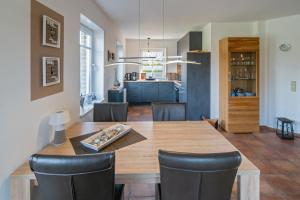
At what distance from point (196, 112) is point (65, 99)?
3.91 meters

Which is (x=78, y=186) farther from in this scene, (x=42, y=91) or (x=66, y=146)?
(x=42, y=91)

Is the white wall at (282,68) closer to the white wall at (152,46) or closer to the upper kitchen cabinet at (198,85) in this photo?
the upper kitchen cabinet at (198,85)

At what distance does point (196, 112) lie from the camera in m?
6.09

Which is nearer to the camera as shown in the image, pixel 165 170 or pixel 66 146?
pixel 165 170

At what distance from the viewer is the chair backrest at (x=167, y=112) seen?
10.7 ft

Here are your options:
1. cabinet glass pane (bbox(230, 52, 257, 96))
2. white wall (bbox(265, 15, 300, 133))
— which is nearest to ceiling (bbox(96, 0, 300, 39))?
white wall (bbox(265, 15, 300, 133))

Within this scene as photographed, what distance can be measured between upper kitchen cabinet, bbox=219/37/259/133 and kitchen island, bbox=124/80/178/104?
3462 millimetres

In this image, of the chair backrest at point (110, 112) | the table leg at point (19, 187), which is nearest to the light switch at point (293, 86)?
the chair backrest at point (110, 112)

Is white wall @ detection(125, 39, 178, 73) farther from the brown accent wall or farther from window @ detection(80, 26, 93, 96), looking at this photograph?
the brown accent wall

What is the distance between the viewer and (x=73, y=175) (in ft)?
4.13

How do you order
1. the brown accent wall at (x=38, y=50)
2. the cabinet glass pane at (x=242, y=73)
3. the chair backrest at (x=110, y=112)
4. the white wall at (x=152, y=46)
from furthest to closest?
the white wall at (x=152, y=46)
the cabinet glass pane at (x=242, y=73)
the chair backrest at (x=110, y=112)
the brown accent wall at (x=38, y=50)

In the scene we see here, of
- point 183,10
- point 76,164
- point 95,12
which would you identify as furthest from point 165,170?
point 183,10

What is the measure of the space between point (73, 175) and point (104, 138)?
3.17ft

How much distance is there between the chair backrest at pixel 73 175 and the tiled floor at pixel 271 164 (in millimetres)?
1500
